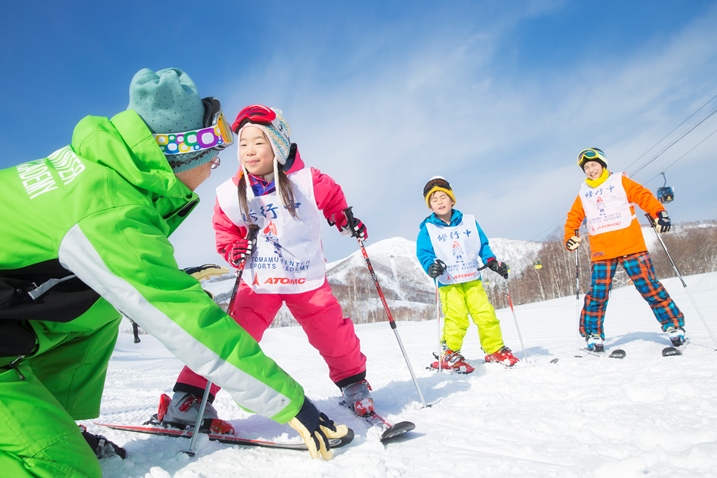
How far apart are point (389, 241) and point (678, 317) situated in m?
196

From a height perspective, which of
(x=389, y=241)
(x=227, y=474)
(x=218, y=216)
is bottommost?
(x=227, y=474)

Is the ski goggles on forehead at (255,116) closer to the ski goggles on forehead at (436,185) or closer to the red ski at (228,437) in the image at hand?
the red ski at (228,437)

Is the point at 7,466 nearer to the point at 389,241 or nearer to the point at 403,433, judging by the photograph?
the point at 403,433

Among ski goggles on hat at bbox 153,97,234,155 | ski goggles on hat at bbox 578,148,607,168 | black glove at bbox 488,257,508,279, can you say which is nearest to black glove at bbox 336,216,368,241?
ski goggles on hat at bbox 153,97,234,155

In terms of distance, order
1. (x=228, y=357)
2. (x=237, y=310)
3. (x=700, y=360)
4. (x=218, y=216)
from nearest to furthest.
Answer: (x=228, y=357) < (x=237, y=310) < (x=218, y=216) < (x=700, y=360)

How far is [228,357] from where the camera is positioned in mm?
1446

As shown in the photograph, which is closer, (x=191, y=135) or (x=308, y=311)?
(x=191, y=135)

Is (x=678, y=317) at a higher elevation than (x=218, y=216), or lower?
lower

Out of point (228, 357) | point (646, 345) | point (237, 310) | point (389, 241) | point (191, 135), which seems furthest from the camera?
point (389, 241)

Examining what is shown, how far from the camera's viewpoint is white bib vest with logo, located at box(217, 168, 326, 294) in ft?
9.49

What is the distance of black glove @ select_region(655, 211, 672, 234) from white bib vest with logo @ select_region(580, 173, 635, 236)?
27 centimetres

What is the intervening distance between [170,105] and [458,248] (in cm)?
390

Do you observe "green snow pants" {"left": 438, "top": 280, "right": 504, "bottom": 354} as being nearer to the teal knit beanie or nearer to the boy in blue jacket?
the boy in blue jacket

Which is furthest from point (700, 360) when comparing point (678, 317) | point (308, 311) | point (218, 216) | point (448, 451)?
point (218, 216)
